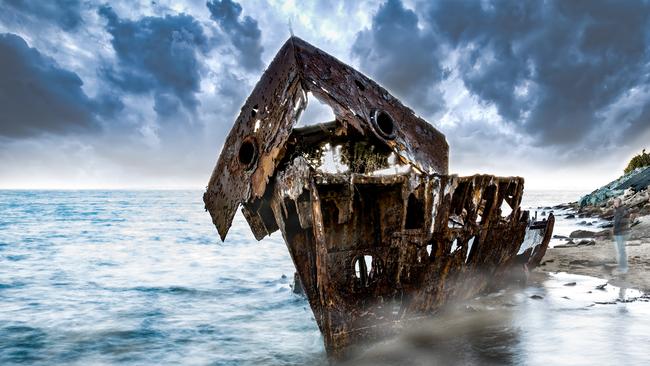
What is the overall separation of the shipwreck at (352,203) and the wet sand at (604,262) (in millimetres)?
3085

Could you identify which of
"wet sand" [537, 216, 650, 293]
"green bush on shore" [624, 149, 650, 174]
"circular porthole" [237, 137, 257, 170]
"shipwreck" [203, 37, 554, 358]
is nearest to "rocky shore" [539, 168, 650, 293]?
"wet sand" [537, 216, 650, 293]

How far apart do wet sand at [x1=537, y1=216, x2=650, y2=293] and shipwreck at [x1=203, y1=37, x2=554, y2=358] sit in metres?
3.09

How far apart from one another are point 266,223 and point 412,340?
98.4 inches

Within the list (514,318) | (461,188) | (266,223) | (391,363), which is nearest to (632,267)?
(514,318)

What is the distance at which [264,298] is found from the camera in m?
9.98

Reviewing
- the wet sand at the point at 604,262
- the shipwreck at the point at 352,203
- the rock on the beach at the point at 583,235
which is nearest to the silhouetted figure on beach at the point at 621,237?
the wet sand at the point at 604,262

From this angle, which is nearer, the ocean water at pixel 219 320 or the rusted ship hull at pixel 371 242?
the rusted ship hull at pixel 371 242

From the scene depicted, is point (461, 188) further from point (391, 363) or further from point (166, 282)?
point (166, 282)

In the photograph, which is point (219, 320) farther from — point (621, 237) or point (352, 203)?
point (621, 237)

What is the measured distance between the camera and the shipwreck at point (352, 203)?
4.39 metres

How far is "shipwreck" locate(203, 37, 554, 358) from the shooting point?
4.39 m

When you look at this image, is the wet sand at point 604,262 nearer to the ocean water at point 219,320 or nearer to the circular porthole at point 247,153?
the ocean water at point 219,320

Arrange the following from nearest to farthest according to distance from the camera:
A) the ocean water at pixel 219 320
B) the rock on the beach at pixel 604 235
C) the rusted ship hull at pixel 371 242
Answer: the rusted ship hull at pixel 371 242, the ocean water at pixel 219 320, the rock on the beach at pixel 604 235

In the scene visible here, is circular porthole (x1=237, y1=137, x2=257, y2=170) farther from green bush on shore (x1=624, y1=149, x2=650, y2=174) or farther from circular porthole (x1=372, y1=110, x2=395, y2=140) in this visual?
green bush on shore (x1=624, y1=149, x2=650, y2=174)
